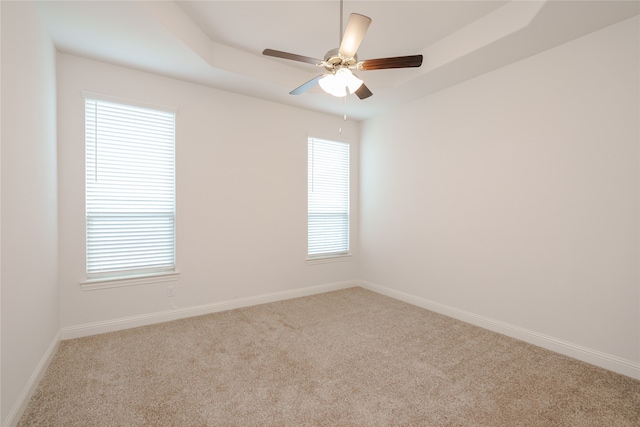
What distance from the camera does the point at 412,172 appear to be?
417cm

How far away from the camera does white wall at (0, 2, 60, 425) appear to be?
172 centimetres

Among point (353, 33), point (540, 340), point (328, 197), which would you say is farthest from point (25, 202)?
point (540, 340)

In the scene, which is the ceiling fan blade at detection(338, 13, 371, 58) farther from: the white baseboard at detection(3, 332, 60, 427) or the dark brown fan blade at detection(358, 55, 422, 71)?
the white baseboard at detection(3, 332, 60, 427)

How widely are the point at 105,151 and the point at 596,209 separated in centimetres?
458

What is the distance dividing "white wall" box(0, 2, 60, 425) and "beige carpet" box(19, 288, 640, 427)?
14.0 inches

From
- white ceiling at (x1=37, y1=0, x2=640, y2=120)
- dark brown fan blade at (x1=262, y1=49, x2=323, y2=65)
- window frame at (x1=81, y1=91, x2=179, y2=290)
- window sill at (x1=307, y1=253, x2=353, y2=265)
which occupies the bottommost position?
window sill at (x1=307, y1=253, x2=353, y2=265)

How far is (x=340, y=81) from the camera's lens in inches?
87.6

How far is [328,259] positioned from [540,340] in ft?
9.08

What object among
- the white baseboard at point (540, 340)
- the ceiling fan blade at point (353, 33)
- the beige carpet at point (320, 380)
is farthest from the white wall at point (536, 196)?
the ceiling fan blade at point (353, 33)

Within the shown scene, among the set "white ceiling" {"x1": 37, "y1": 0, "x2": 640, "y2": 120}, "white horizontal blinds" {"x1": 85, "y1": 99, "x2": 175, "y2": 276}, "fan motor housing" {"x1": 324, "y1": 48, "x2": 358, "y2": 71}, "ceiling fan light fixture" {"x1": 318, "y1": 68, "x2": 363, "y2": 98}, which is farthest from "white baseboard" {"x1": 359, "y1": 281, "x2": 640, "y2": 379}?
"white horizontal blinds" {"x1": 85, "y1": 99, "x2": 175, "y2": 276}

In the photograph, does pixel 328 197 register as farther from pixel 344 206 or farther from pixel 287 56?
pixel 287 56

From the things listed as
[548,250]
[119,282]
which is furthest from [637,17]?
[119,282]

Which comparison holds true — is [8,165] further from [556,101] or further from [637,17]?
[637,17]

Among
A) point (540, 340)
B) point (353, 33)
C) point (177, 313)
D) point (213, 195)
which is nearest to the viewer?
point (353, 33)
